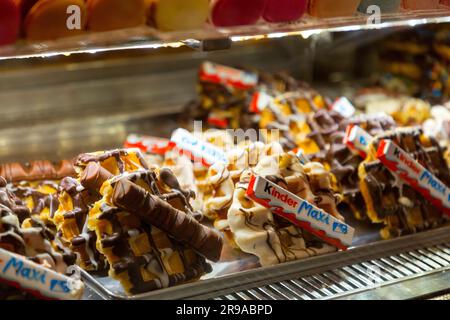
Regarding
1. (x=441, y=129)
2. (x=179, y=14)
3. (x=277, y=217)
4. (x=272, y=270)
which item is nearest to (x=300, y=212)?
(x=277, y=217)

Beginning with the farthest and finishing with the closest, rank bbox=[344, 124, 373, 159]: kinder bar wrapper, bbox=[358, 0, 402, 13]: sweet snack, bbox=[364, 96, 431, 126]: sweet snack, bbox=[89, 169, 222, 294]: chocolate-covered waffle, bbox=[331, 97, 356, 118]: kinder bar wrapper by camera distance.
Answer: bbox=[364, 96, 431, 126]: sweet snack → bbox=[331, 97, 356, 118]: kinder bar wrapper → bbox=[344, 124, 373, 159]: kinder bar wrapper → bbox=[358, 0, 402, 13]: sweet snack → bbox=[89, 169, 222, 294]: chocolate-covered waffle

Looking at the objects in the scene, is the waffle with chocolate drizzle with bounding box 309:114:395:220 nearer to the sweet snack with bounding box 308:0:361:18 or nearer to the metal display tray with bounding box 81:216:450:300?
the metal display tray with bounding box 81:216:450:300

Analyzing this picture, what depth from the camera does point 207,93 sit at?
3291 mm

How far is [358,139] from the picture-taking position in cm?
251

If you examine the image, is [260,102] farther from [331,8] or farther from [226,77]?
[331,8]

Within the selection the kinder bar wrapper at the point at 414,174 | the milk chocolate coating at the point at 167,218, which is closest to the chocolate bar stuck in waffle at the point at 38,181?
the milk chocolate coating at the point at 167,218

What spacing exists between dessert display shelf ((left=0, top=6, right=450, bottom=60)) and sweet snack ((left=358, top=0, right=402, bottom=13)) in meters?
0.02

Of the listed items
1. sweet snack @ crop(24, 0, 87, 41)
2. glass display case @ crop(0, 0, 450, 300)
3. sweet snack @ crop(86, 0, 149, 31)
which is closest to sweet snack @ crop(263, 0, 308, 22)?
glass display case @ crop(0, 0, 450, 300)

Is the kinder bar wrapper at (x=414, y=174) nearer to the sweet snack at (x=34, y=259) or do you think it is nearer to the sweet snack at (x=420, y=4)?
the sweet snack at (x=420, y=4)

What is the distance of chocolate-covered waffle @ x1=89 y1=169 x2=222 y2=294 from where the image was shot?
195cm

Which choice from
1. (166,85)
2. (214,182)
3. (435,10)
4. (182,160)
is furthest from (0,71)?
(435,10)

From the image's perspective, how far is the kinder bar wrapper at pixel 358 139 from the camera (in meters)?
2.51

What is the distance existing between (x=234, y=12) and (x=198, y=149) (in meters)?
0.69
